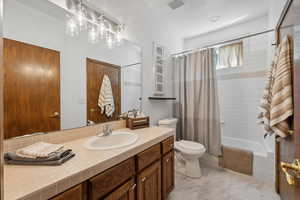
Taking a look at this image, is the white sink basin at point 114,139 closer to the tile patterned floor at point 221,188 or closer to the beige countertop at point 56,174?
the beige countertop at point 56,174

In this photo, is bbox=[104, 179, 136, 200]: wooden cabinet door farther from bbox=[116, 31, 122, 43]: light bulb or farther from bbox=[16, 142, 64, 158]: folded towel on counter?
bbox=[116, 31, 122, 43]: light bulb

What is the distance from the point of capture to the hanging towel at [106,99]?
1511 mm

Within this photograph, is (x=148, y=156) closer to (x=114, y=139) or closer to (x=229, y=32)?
(x=114, y=139)

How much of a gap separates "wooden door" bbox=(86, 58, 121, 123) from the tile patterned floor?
4.15 feet

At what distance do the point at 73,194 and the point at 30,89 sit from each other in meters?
0.79

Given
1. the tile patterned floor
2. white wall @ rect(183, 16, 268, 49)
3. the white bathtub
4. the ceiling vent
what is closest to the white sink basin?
the tile patterned floor

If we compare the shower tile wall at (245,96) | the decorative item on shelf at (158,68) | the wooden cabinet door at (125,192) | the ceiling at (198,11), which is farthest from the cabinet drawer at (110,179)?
the shower tile wall at (245,96)

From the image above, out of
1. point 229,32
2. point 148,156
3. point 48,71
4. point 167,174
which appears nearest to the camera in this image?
point 48,71

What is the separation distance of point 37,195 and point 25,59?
0.89m

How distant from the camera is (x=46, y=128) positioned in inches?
42.5

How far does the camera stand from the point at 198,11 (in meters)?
2.26

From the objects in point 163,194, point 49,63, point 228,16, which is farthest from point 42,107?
point 228,16

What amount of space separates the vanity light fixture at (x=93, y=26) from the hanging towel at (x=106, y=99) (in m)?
0.43

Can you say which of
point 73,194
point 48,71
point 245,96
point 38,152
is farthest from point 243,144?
point 48,71
